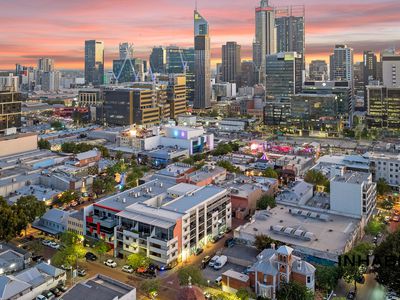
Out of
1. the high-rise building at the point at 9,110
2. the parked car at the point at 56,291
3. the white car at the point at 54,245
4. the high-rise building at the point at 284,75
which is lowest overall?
the parked car at the point at 56,291

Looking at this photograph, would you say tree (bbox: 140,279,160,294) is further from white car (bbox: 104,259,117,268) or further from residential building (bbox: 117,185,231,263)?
white car (bbox: 104,259,117,268)

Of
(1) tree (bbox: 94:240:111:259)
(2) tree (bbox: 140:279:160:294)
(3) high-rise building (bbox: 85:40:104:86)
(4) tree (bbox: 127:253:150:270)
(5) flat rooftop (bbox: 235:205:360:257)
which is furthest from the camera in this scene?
(3) high-rise building (bbox: 85:40:104:86)

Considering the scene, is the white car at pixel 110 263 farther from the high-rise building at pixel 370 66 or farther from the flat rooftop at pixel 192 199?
the high-rise building at pixel 370 66

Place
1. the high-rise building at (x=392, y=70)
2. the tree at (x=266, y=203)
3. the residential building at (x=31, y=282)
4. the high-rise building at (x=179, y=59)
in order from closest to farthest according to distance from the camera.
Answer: the residential building at (x=31, y=282)
the tree at (x=266, y=203)
the high-rise building at (x=392, y=70)
the high-rise building at (x=179, y=59)

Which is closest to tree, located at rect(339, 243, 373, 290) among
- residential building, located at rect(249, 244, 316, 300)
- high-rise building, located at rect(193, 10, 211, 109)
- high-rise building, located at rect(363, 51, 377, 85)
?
residential building, located at rect(249, 244, 316, 300)

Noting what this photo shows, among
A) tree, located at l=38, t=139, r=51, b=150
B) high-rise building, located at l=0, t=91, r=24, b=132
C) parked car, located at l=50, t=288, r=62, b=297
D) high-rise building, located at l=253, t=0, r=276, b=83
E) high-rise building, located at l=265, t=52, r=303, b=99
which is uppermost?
high-rise building, located at l=253, t=0, r=276, b=83

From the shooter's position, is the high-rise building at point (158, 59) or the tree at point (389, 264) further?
the high-rise building at point (158, 59)

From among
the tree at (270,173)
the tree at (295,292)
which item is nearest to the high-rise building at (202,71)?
the tree at (270,173)
